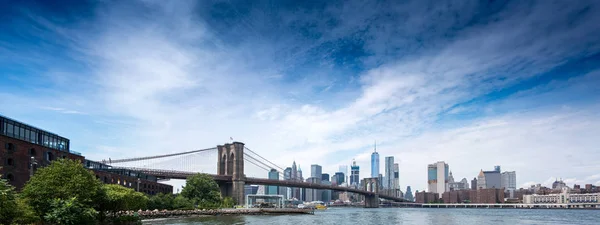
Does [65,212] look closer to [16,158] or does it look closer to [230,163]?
[16,158]

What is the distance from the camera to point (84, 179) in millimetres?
40625

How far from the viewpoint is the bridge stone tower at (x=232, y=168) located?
147250 millimetres

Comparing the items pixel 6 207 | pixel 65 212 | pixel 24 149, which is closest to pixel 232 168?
pixel 24 149

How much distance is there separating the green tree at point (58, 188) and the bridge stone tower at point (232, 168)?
10124cm

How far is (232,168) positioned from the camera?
15838 centimetres

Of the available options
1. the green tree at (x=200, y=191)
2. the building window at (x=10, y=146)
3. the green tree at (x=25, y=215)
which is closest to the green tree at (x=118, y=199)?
the green tree at (x=25, y=215)

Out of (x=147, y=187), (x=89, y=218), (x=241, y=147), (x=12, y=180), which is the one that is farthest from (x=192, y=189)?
(x=89, y=218)

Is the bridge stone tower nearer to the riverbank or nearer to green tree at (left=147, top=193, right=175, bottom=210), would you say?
the riverbank

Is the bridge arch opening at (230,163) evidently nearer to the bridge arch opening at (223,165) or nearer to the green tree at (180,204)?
the bridge arch opening at (223,165)

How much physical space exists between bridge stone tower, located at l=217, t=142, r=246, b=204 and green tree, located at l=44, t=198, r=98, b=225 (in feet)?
339

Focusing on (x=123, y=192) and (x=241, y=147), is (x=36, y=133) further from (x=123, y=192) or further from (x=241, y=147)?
(x=241, y=147)

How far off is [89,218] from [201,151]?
127 meters

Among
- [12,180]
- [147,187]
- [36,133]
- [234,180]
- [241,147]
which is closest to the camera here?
[12,180]

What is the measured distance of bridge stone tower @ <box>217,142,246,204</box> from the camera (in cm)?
14725
